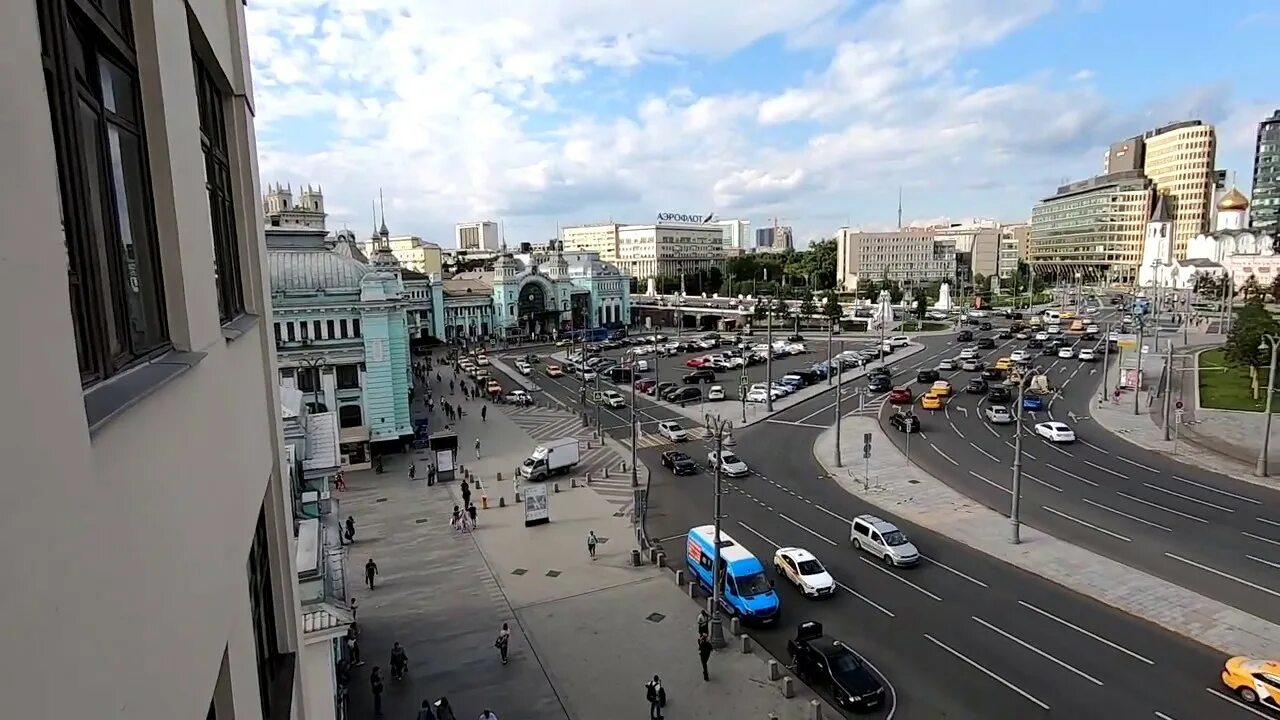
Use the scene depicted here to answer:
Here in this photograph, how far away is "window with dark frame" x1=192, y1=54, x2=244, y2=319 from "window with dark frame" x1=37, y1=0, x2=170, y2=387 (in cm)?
160

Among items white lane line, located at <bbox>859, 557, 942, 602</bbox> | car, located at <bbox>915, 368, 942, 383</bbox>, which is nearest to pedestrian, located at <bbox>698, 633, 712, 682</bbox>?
white lane line, located at <bbox>859, 557, 942, 602</bbox>

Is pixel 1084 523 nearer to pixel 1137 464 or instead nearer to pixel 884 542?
pixel 884 542

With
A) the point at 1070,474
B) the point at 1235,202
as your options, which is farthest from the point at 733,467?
the point at 1235,202

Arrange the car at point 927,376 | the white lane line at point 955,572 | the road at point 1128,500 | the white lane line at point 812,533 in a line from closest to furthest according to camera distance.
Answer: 1. the white lane line at point 955,572
2. the road at point 1128,500
3. the white lane line at point 812,533
4. the car at point 927,376

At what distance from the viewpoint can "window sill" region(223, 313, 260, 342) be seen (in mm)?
4471

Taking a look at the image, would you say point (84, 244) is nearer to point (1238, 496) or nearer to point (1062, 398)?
point (1238, 496)

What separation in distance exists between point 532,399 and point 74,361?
49297mm

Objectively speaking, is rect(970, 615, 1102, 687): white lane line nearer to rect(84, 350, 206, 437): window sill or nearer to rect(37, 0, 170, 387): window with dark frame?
rect(84, 350, 206, 437): window sill

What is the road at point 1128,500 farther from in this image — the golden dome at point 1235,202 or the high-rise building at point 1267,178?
the high-rise building at point 1267,178

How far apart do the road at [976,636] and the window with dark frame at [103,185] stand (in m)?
15.5

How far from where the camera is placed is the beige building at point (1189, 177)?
140875 millimetres

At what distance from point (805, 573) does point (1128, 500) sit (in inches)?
572

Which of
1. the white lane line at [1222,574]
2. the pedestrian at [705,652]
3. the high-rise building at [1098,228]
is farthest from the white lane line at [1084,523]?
the high-rise building at [1098,228]

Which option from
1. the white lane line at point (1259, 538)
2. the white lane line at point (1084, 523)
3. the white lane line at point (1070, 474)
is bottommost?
the white lane line at point (1084, 523)
